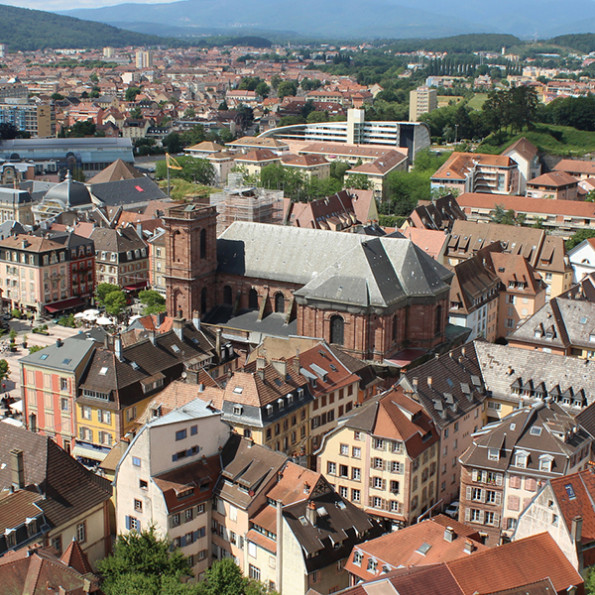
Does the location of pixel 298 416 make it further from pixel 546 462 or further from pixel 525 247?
pixel 525 247

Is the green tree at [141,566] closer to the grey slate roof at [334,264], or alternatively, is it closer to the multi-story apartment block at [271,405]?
the multi-story apartment block at [271,405]

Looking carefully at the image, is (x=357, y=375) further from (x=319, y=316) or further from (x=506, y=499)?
(x=506, y=499)

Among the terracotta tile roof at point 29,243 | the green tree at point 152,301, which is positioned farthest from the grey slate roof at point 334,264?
the terracotta tile roof at point 29,243

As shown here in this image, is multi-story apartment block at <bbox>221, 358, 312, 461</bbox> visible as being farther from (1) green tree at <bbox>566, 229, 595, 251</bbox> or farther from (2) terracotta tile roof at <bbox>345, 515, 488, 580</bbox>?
(1) green tree at <bbox>566, 229, 595, 251</bbox>

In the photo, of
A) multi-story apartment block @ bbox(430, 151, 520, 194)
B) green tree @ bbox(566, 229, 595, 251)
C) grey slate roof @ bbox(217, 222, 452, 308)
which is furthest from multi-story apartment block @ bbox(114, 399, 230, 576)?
multi-story apartment block @ bbox(430, 151, 520, 194)

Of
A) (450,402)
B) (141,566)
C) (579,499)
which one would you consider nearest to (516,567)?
(579,499)
